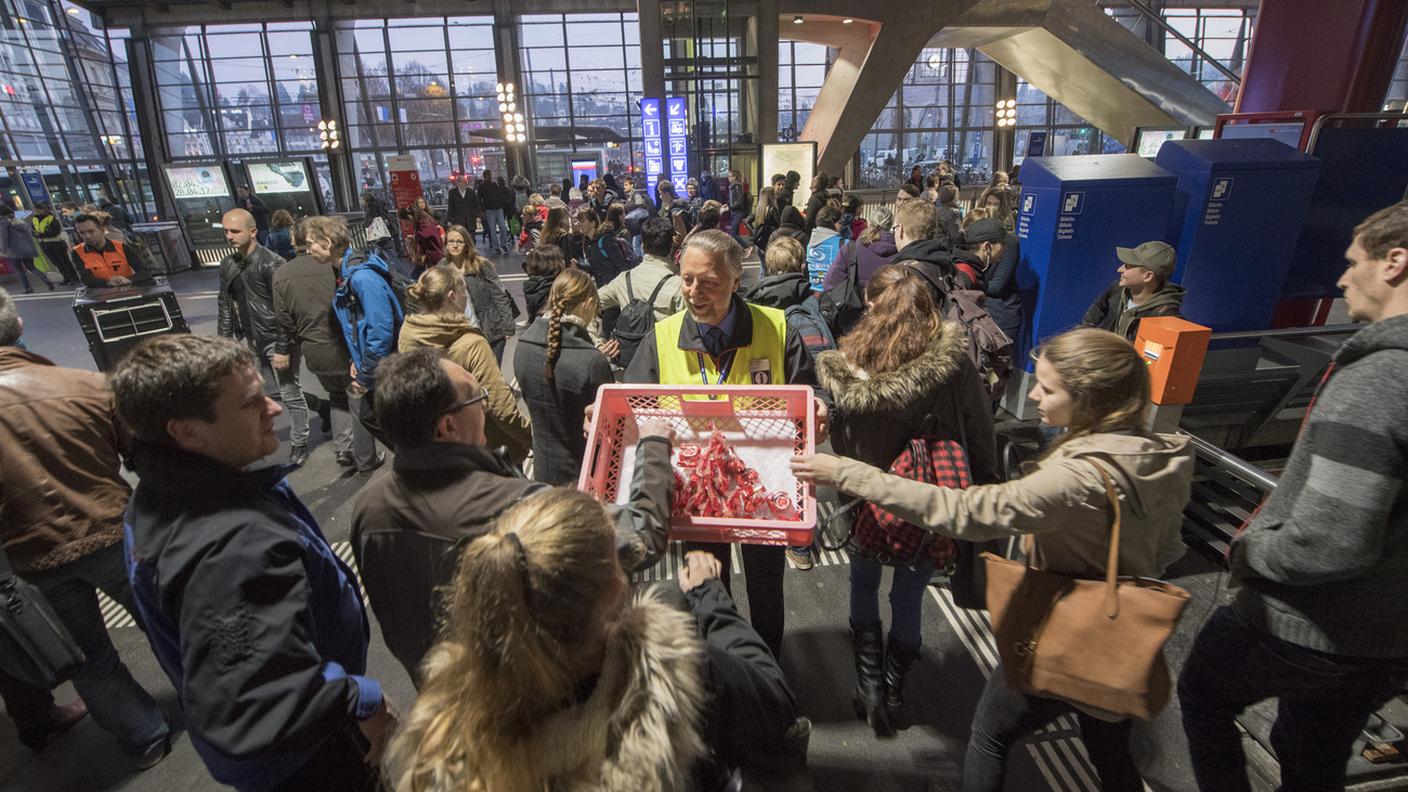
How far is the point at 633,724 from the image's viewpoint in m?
1.09

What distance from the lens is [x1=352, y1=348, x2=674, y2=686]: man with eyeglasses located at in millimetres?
1720

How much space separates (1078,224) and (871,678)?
4.35m

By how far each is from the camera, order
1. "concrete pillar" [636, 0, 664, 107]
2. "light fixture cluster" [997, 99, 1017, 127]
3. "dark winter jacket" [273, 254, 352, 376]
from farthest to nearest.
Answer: "light fixture cluster" [997, 99, 1017, 127]
"concrete pillar" [636, 0, 664, 107]
"dark winter jacket" [273, 254, 352, 376]

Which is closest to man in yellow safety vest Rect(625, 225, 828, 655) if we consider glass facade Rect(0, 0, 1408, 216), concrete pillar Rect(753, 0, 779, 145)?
concrete pillar Rect(753, 0, 779, 145)

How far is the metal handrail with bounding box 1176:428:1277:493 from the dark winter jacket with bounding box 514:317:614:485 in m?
2.44

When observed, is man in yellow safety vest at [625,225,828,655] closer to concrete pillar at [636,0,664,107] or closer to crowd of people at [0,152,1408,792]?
crowd of people at [0,152,1408,792]

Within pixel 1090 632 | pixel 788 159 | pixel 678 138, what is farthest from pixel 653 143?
pixel 1090 632

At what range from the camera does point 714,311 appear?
265 centimetres

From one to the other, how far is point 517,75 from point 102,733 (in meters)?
22.0

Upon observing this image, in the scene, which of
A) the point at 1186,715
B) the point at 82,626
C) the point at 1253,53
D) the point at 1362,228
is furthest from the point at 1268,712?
the point at 1253,53

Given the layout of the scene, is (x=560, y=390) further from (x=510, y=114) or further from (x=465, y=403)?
(x=510, y=114)

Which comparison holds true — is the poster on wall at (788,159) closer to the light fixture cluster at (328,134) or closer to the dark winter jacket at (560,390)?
the dark winter jacket at (560,390)

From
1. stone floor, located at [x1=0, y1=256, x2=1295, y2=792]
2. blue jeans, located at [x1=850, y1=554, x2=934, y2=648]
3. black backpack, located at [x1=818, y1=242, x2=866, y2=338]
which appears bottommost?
stone floor, located at [x1=0, y1=256, x2=1295, y2=792]

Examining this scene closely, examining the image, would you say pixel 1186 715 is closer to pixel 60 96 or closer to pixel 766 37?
pixel 766 37
